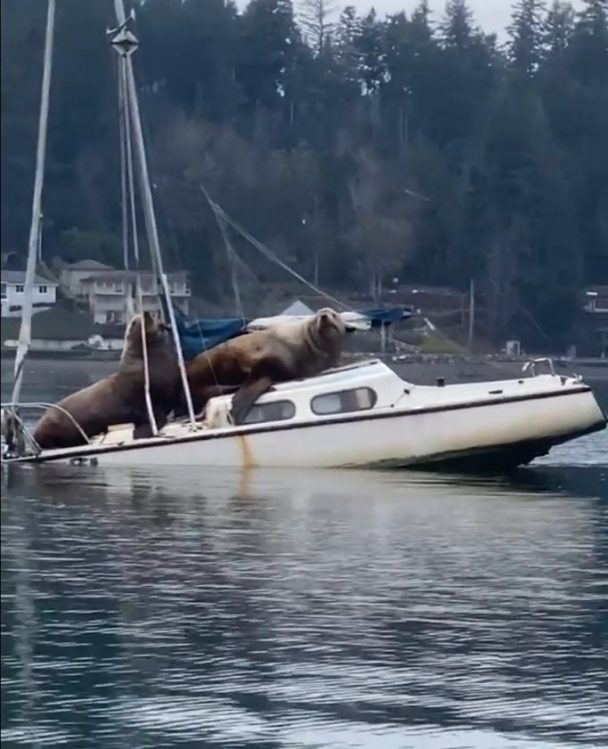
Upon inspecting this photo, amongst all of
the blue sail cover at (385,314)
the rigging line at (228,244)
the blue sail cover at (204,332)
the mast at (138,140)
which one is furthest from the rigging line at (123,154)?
the blue sail cover at (385,314)

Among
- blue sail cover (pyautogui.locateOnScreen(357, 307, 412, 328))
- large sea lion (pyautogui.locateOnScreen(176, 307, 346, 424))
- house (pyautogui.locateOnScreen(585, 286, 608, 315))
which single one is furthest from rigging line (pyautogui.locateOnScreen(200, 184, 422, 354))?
house (pyautogui.locateOnScreen(585, 286, 608, 315))

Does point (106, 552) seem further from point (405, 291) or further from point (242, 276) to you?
point (405, 291)

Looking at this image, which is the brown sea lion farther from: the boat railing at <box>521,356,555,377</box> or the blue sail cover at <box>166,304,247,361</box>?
the boat railing at <box>521,356,555,377</box>

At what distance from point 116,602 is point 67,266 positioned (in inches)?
168

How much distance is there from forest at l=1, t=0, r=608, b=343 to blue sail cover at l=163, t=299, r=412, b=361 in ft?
0.99

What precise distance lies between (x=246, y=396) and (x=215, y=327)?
2197mm

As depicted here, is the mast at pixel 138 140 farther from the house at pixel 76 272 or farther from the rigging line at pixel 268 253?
the rigging line at pixel 268 253

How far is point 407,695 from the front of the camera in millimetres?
7449

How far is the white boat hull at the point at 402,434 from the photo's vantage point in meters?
16.9

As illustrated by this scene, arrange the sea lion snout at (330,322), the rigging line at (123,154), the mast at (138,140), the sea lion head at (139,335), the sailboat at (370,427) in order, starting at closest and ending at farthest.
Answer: the mast at (138,140)
the rigging line at (123,154)
the sea lion head at (139,335)
the sea lion snout at (330,322)
the sailboat at (370,427)

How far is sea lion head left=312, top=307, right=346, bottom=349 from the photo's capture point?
16047mm

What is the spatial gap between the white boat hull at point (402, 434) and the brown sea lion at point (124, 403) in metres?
0.24

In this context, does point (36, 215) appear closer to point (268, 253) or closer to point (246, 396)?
point (268, 253)

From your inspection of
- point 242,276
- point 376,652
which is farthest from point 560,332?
point 376,652
